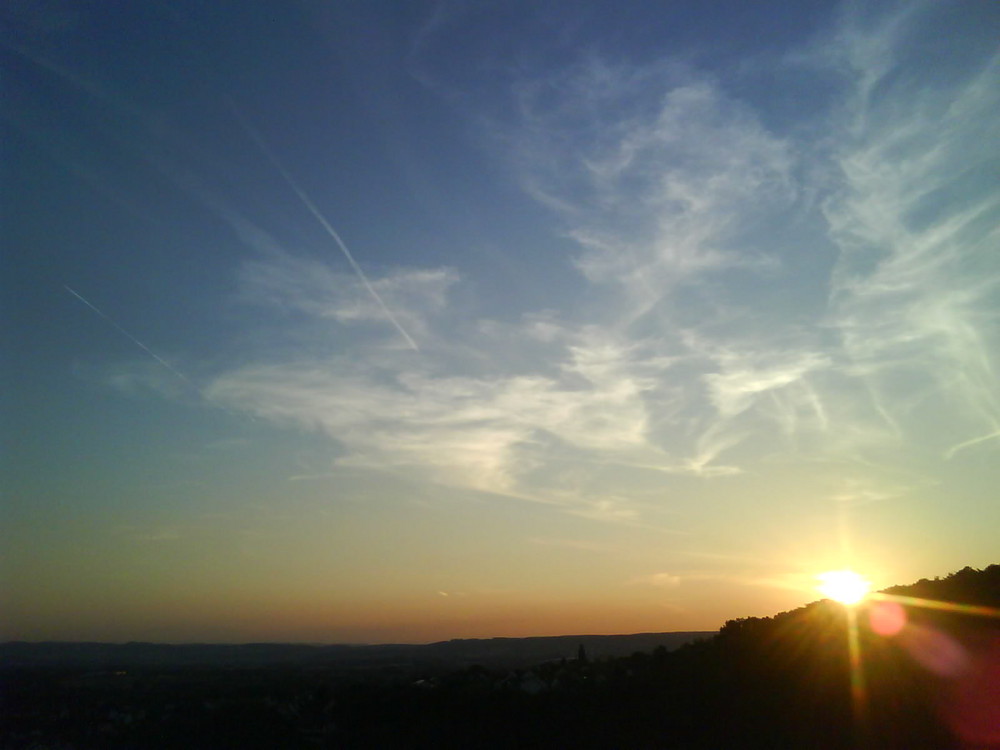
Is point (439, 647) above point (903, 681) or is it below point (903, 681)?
below

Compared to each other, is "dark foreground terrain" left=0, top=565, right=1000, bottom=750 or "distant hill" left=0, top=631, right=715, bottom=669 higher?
"dark foreground terrain" left=0, top=565, right=1000, bottom=750

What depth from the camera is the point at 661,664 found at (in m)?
29.1

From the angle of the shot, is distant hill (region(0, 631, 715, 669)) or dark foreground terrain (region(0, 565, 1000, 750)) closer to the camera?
dark foreground terrain (region(0, 565, 1000, 750))

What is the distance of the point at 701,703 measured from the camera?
73.6ft

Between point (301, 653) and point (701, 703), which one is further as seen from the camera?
point (301, 653)

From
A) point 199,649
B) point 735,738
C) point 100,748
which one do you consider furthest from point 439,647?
point 735,738

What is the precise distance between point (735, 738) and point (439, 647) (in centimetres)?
15247

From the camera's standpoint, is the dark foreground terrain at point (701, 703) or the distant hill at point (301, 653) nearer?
the dark foreground terrain at point (701, 703)

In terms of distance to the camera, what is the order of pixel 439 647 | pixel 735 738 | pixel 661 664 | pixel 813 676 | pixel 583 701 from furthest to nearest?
pixel 439 647 → pixel 661 664 → pixel 583 701 → pixel 813 676 → pixel 735 738

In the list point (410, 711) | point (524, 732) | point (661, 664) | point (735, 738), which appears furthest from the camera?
point (661, 664)

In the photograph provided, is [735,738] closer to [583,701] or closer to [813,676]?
[813,676]

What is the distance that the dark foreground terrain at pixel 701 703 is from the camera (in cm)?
1875

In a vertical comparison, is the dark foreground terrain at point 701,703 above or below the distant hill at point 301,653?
above

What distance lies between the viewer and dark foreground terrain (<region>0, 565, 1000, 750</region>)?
18750 mm
